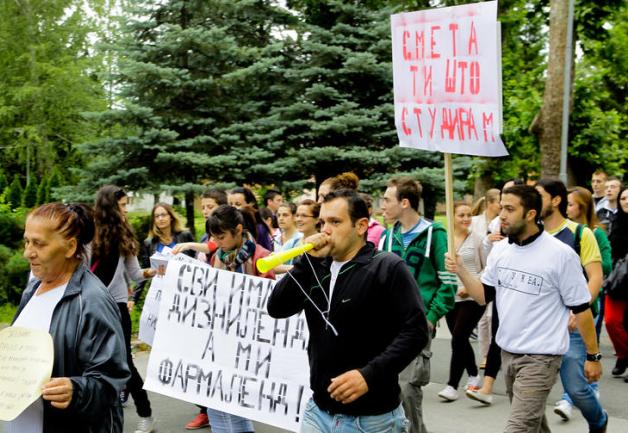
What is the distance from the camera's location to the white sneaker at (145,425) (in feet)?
22.0

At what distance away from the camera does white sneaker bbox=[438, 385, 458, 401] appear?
7.60 m

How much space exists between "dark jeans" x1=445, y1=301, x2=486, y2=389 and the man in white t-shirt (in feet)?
8.28

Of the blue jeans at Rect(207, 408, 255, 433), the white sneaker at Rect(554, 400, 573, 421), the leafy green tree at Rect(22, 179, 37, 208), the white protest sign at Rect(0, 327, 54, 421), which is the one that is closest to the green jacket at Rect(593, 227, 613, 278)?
the white sneaker at Rect(554, 400, 573, 421)

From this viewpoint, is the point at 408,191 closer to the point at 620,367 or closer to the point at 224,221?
the point at 224,221

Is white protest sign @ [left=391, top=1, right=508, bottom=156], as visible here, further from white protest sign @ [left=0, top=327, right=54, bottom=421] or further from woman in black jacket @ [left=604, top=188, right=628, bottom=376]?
woman in black jacket @ [left=604, top=188, right=628, bottom=376]

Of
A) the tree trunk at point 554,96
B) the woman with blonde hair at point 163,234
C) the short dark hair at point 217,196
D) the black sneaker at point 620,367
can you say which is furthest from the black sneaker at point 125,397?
the tree trunk at point 554,96

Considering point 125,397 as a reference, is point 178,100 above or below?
above

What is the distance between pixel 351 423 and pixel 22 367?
1.40 meters

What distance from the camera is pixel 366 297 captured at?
3.66 m

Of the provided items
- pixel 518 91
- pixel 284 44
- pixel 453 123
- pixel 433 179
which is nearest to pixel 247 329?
pixel 453 123

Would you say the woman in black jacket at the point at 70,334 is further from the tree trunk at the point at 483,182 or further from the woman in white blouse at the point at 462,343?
the tree trunk at the point at 483,182

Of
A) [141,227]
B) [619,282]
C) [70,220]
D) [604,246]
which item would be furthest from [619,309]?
[141,227]

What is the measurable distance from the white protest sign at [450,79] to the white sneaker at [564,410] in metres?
2.61

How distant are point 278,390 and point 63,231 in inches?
117
